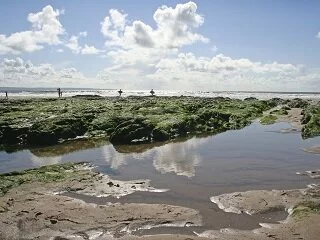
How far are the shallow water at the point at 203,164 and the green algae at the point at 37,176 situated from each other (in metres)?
1.64

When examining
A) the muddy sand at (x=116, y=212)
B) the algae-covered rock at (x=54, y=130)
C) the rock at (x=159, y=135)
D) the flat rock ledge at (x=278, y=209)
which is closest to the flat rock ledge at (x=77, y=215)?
the muddy sand at (x=116, y=212)

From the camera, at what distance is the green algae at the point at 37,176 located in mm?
14302

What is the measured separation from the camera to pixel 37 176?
1539 cm

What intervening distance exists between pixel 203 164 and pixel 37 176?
7.32 m

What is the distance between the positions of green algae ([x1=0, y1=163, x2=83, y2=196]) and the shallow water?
5.37ft

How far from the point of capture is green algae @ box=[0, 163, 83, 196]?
1430 cm

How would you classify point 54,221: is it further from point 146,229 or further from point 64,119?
point 64,119

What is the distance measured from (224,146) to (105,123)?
10.7m

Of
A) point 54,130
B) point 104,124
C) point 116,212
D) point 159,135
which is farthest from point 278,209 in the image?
point 104,124

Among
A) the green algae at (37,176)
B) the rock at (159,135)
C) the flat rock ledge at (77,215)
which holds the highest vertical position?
the rock at (159,135)

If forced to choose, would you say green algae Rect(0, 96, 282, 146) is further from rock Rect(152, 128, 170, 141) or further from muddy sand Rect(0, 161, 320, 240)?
muddy sand Rect(0, 161, 320, 240)

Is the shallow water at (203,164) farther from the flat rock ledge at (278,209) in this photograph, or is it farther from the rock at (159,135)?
the rock at (159,135)

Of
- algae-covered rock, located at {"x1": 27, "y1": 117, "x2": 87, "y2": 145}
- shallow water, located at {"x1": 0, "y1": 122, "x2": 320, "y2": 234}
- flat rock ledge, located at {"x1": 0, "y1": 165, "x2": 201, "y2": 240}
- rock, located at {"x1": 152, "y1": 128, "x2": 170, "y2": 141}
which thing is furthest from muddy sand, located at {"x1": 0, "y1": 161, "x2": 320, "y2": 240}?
rock, located at {"x1": 152, "y1": 128, "x2": 170, "y2": 141}

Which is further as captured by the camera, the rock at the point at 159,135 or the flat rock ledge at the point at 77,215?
the rock at the point at 159,135
